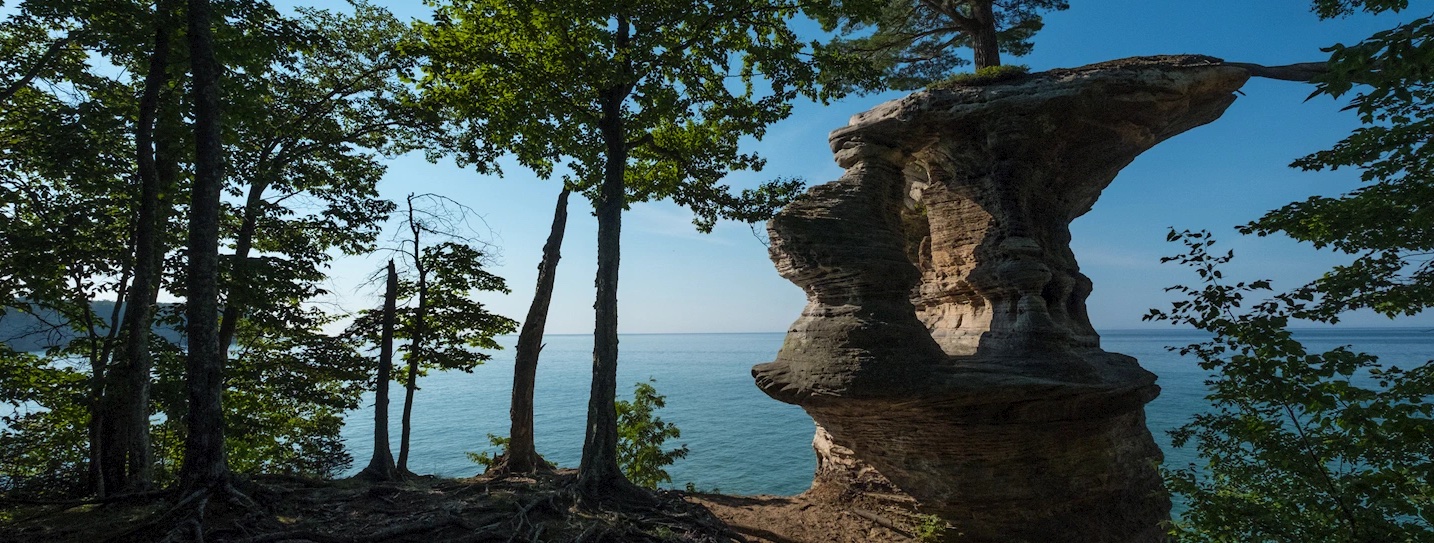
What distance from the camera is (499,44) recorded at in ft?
34.0

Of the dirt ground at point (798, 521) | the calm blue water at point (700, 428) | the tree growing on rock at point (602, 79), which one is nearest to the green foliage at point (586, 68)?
the tree growing on rock at point (602, 79)

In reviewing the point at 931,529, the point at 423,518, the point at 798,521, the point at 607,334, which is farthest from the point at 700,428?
the point at 423,518

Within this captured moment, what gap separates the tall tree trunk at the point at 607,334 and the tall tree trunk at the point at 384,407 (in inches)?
186

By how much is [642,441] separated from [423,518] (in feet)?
37.8

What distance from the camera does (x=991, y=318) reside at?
1207 cm

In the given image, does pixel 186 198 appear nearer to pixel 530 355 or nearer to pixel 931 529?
pixel 530 355

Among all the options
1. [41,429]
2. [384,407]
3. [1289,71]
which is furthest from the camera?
[384,407]

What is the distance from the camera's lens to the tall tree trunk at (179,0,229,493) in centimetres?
742

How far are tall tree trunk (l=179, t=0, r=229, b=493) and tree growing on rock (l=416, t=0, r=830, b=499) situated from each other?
Answer: 9.89 feet

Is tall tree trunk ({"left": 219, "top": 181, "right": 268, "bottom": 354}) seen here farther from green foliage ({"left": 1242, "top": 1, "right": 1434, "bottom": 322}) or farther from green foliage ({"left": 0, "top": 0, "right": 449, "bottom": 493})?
green foliage ({"left": 1242, "top": 1, "right": 1434, "bottom": 322})

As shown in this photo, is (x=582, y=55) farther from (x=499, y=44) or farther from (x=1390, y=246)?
(x=1390, y=246)

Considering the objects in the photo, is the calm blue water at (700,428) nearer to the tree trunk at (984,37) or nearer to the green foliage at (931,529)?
the green foliage at (931,529)

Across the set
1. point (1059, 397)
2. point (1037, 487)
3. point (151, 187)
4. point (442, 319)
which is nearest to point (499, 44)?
point (151, 187)

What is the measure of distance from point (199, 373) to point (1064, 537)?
47.4 feet
